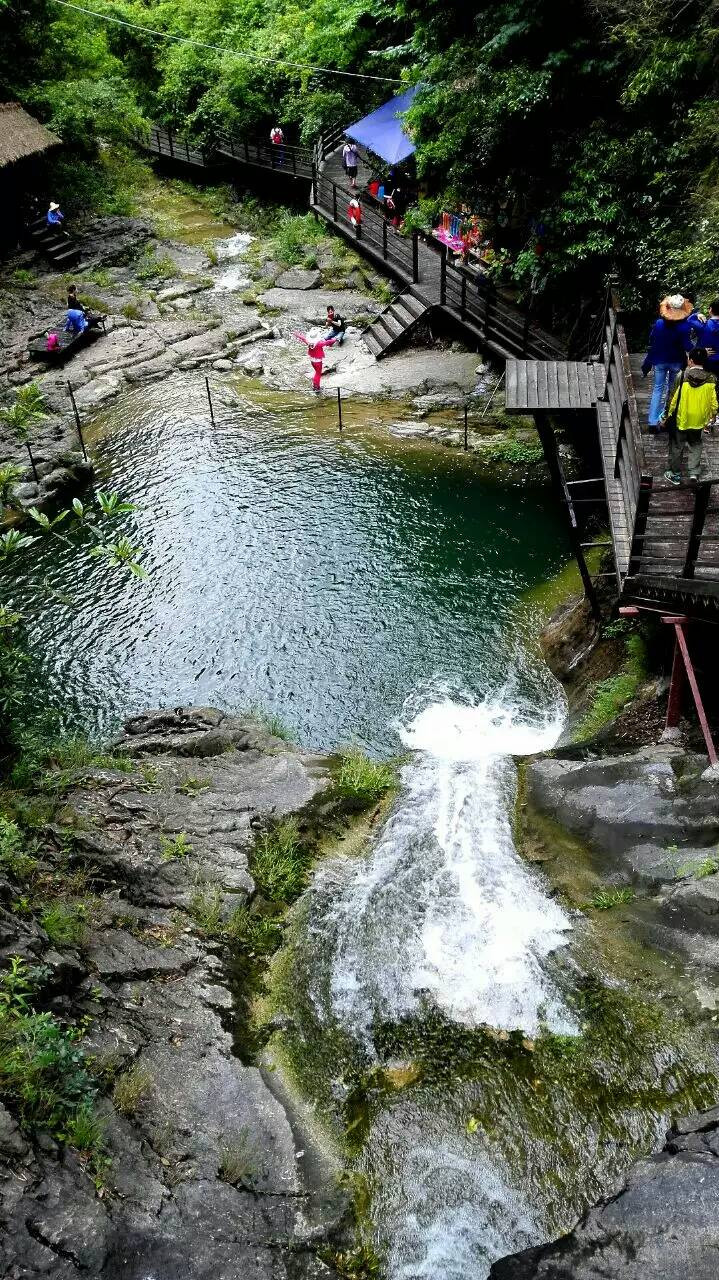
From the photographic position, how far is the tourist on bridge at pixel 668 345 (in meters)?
10.8

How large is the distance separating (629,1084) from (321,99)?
34.5 m

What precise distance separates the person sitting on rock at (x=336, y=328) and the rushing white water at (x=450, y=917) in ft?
54.2

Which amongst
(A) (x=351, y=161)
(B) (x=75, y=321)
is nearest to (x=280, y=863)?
(B) (x=75, y=321)

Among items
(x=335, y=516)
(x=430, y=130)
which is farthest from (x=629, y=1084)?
(x=430, y=130)

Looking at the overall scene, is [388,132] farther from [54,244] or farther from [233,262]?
[54,244]

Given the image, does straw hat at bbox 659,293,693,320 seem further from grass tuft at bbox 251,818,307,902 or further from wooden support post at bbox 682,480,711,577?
grass tuft at bbox 251,818,307,902

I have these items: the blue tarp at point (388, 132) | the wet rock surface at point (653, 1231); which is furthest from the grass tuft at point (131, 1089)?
the blue tarp at point (388, 132)

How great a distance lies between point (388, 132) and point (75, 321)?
1149cm

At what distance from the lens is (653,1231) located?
605 centimetres

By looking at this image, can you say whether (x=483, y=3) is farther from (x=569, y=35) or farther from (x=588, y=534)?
(x=588, y=534)

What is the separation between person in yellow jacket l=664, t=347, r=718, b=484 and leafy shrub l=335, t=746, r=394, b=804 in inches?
219

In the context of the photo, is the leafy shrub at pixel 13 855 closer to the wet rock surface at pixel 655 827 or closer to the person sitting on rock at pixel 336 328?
the wet rock surface at pixel 655 827

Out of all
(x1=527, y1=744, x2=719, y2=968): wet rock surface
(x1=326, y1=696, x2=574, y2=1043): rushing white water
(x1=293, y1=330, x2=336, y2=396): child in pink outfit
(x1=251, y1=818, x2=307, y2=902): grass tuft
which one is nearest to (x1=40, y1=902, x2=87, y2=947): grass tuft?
(x1=251, y1=818, x2=307, y2=902): grass tuft

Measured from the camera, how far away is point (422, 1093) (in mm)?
7758
